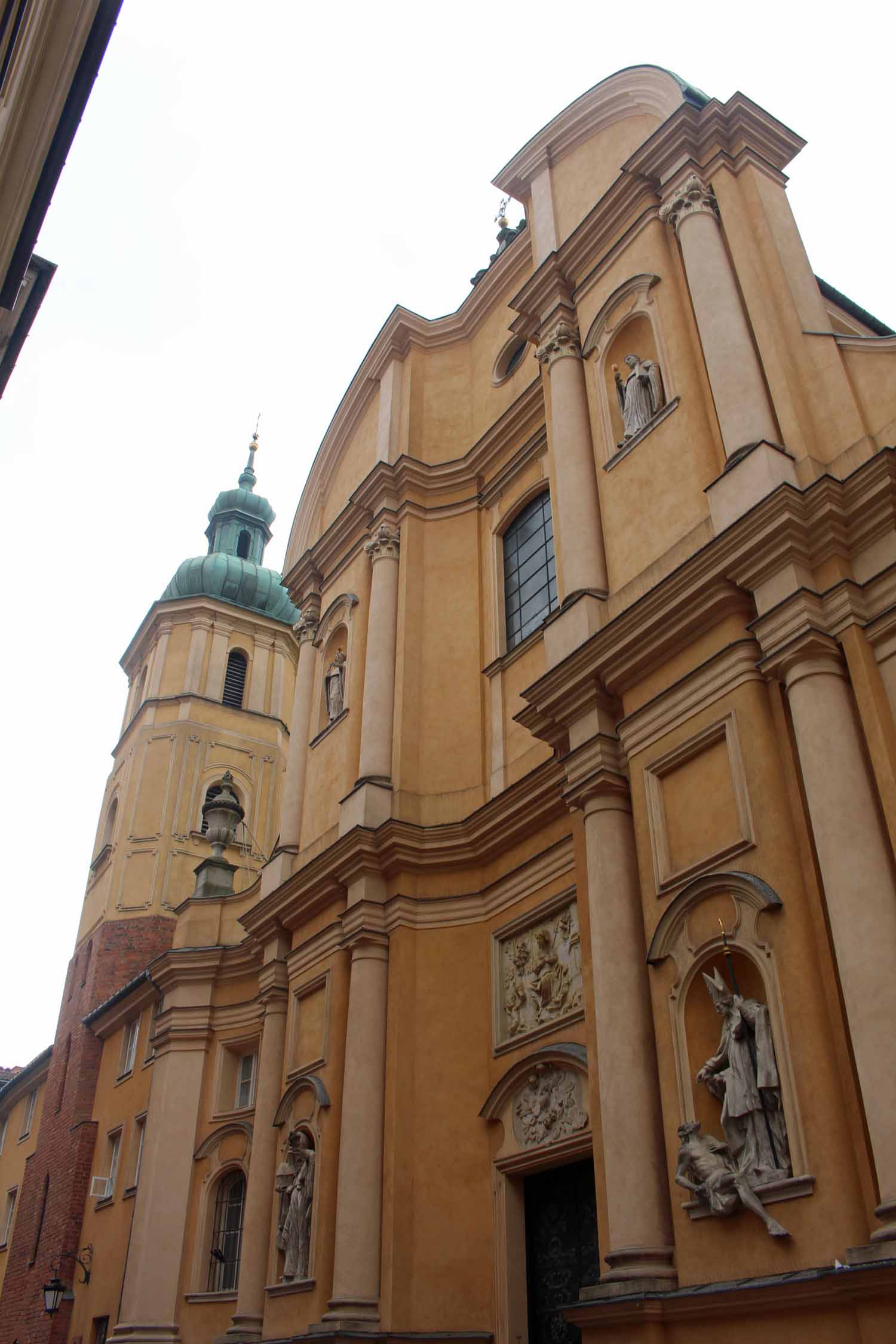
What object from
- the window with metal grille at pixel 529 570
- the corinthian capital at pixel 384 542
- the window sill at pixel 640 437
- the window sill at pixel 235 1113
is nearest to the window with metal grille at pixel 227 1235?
the window sill at pixel 235 1113

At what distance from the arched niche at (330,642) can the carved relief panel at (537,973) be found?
5.05 m

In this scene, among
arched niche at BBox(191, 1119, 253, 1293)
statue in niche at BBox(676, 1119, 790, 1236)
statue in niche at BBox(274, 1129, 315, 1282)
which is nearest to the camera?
statue in niche at BBox(676, 1119, 790, 1236)

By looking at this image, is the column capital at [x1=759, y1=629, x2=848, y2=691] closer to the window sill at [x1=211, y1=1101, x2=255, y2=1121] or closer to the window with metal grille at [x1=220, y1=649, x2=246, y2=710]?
the window sill at [x1=211, y1=1101, x2=255, y2=1121]

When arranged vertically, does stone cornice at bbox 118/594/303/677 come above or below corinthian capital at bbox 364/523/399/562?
above

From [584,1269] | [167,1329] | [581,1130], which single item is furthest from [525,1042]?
[167,1329]

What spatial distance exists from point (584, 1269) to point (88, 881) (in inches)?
774

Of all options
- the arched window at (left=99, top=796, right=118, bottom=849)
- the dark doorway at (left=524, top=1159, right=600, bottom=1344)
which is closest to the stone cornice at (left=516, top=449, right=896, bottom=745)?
the dark doorway at (left=524, top=1159, right=600, bottom=1344)

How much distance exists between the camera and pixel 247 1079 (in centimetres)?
1628

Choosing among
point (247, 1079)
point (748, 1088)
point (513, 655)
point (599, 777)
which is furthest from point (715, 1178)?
point (247, 1079)

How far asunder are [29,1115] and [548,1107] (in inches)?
826

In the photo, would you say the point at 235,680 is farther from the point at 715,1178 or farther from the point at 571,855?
the point at 715,1178

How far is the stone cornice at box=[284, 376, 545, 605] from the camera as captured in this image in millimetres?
14750

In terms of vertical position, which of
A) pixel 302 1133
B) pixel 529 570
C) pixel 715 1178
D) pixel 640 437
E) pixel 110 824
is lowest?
pixel 715 1178

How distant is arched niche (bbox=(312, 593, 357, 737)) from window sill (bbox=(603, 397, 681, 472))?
5.77 metres
